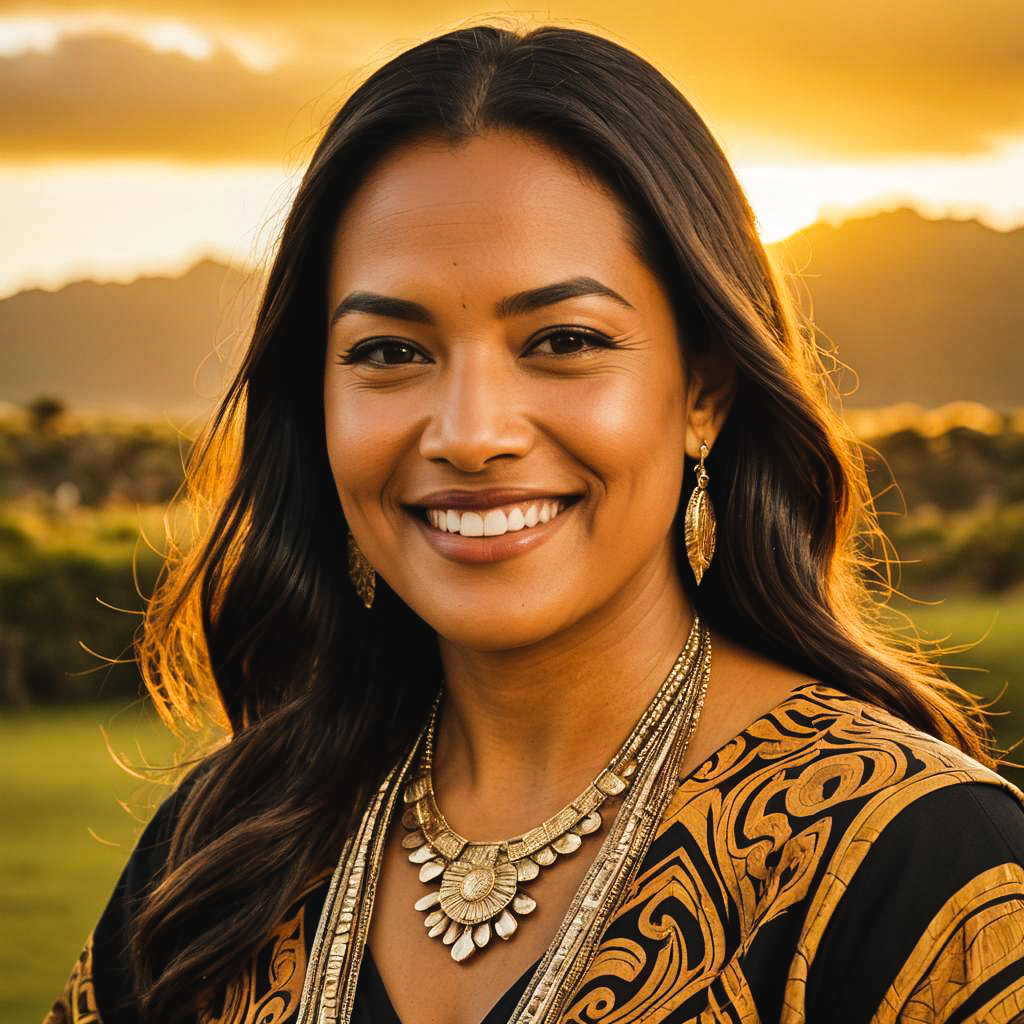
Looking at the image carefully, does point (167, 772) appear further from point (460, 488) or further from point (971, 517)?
point (971, 517)

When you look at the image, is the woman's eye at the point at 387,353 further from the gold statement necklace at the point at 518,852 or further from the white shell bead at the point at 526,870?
the white shell bead at the point at 526,870

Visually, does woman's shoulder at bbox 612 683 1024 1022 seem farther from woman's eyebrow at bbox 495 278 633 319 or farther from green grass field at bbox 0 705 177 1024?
green grass field at bbox 0 705 177 1024

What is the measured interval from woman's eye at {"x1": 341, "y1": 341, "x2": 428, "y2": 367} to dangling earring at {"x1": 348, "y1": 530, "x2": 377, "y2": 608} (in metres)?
0.47

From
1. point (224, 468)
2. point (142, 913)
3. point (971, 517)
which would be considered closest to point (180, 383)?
point (224, 468)

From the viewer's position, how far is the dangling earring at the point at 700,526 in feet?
6.97

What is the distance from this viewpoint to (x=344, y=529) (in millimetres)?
2520

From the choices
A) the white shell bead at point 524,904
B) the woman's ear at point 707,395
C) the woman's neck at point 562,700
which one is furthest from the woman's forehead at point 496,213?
the white shell bead at point 524,904

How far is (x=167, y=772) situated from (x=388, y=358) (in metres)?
1.09

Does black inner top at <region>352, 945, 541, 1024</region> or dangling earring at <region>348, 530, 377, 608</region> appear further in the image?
dangling earring at <region>348, 530, 377, 608</region>

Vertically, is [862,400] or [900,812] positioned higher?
[862,400]

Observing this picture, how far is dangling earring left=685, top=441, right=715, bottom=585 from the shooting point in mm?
2123

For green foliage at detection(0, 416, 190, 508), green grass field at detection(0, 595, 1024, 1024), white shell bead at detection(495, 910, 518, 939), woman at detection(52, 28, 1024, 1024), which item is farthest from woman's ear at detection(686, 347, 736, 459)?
green foliage at detection(0, 416, 190, 508)

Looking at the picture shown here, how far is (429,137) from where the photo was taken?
2020 mm

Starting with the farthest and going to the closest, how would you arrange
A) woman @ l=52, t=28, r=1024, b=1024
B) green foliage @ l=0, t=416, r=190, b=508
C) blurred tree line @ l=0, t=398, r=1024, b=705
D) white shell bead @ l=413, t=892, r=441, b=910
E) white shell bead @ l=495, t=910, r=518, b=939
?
green foliage @ l=0, t=416, r=190, b=508 < blurred tree line @ l=0, t=398, r=1024, b=705 < white shell bead @ l=413, t=892, r=441, b=910 < white shell bead @ l=495, t=910, r=518, b=939 < woman @ l=52, t=28, r=1024, b=1024
